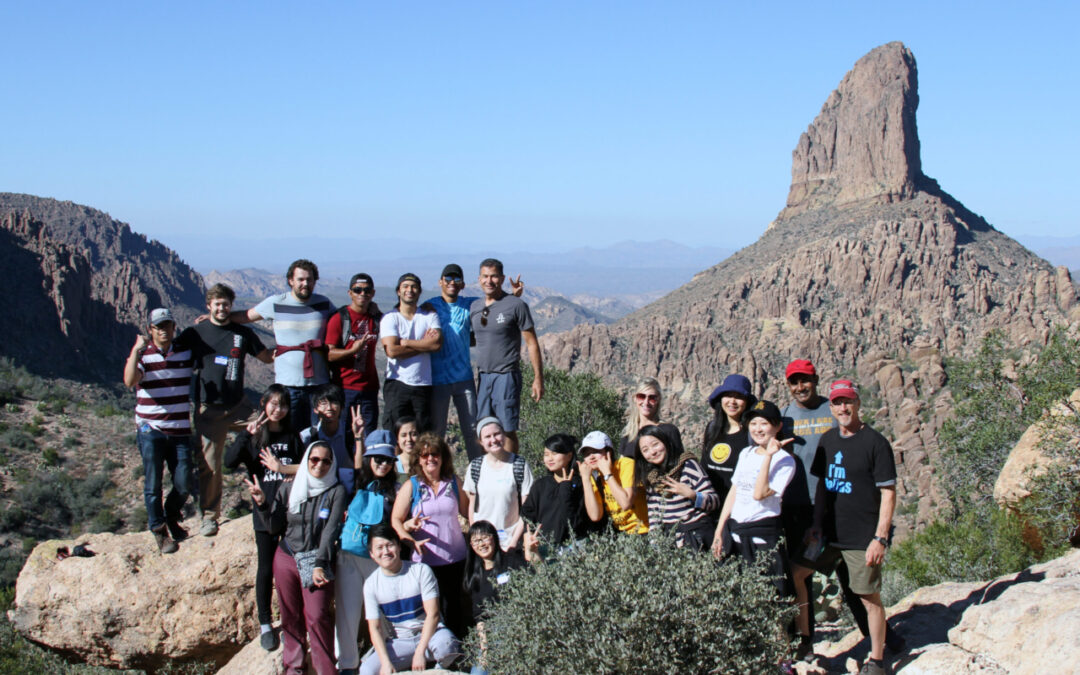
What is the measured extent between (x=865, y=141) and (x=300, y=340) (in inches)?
4701

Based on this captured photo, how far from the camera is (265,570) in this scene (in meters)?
7.69

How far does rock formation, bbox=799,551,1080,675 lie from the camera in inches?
242

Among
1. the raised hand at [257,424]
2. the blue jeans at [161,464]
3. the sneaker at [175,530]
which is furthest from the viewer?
the sneaker at [175,530]

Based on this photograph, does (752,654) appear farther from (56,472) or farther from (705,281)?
(705,281)

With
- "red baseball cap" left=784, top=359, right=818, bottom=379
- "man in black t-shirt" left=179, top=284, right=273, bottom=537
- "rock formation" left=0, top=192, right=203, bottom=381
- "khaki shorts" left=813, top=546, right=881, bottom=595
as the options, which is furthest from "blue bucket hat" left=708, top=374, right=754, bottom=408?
"rock formation" left=0, top=192, right=203, bottom=381

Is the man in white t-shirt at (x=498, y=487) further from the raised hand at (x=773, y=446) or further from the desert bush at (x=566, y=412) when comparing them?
the desert bush at (x=566, y=412)

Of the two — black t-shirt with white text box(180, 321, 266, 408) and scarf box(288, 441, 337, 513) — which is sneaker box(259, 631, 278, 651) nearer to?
scarf box(288, 441, 337, 513)

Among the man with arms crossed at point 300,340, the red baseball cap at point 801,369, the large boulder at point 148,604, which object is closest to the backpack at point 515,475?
the man with arms crossed at point 300,340

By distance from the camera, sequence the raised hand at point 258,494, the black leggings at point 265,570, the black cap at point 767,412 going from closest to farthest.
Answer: the black cap at point 767,412 → the raised hand at point 258,494 → the black leggings at point 265,570

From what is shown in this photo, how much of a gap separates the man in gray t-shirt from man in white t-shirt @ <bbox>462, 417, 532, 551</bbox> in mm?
1441

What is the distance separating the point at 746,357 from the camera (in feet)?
237

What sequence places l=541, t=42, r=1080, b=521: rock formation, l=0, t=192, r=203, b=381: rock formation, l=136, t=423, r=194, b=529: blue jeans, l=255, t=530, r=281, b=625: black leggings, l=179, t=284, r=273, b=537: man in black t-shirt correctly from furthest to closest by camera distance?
l=541, t=42, r=1080, b=521: rock formation → l=0, t=192, r=203, b=381: rock formation → l=179, t=284, r=273, b=537: man in black t-shirt → l=136, t=423, r=194, b=529: blue jeans → l=255, t=530, r=281, b=625: black leggings

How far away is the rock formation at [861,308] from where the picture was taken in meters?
65.6

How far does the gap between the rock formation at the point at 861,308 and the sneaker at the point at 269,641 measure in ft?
165
